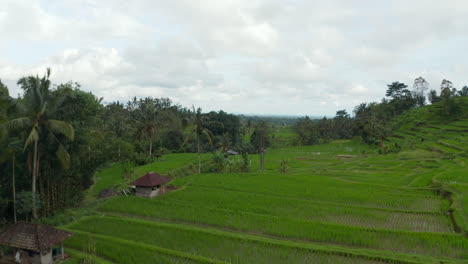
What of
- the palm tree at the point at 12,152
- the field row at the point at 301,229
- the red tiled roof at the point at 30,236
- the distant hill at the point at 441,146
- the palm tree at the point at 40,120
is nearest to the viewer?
the red tiled roof at the point at 30,236

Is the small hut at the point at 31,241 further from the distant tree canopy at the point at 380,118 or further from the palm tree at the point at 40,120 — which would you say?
the distant tree canopy at the point at 380,118

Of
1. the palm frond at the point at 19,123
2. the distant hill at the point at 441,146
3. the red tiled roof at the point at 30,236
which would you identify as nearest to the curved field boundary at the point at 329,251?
the red tiled roof at the point at 30,236

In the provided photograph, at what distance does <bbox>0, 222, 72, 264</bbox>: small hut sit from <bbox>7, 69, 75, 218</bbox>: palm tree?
279 centimetres

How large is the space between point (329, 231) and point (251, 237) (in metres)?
4.22

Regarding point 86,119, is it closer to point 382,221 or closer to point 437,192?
point 382,221

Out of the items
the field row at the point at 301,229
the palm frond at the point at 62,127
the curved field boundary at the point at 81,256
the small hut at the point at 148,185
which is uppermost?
the palm frond at the point at 62,127

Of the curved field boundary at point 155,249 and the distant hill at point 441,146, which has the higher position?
the distant hill at point 441,146

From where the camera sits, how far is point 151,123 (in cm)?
3731

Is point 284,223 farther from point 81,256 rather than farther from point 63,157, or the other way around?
point 63,157

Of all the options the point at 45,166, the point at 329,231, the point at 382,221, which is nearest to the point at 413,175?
the point at 382,221

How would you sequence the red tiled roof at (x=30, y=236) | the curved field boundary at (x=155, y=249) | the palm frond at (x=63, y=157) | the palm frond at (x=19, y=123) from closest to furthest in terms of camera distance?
the curved field boundary at (x=155, y=249) < the red tiled roof at (x=30, y=236) < the palm frond at (x=19, y=123) < the palm frond at (x=63, y=157)

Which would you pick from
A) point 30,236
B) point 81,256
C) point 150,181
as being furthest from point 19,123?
point 150,181

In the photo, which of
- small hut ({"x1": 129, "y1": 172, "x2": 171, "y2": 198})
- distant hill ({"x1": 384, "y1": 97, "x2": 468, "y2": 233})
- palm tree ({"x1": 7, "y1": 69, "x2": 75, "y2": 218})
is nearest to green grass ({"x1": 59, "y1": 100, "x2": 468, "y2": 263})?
distant hill ({"x1": 384, "y1": 97, "x2": 468, "y2": 233})

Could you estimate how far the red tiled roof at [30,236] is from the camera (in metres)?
13.0
